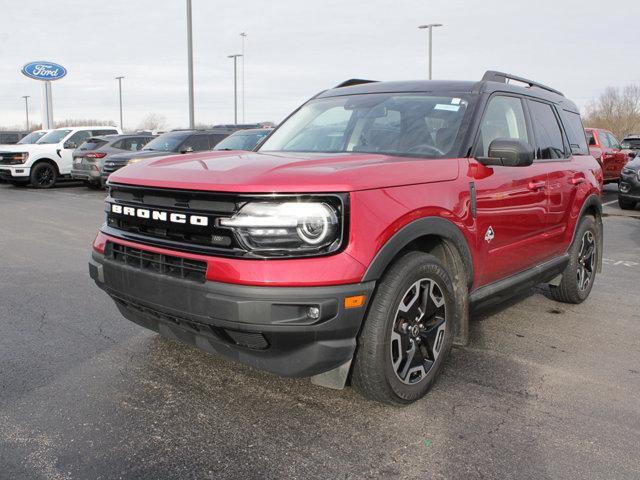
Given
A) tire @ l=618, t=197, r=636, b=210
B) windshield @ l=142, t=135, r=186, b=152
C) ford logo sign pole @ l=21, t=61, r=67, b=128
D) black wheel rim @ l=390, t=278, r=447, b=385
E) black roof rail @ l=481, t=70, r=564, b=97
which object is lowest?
tire @ l=618, t=197, r=636, b=210

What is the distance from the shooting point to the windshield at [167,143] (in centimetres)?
1473

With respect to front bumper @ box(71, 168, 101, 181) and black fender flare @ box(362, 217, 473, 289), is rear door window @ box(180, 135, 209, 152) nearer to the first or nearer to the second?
front bumper @ box(71, 168, 101, 181)

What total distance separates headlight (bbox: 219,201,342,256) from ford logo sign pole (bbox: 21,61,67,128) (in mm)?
31095

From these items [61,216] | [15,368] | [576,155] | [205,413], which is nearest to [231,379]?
[205,413]

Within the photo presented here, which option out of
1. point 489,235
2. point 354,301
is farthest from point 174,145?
point 354,301

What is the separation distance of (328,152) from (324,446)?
190cm

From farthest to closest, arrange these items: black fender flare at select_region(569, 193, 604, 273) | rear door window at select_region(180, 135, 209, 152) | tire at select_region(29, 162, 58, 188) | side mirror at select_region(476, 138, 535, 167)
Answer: tire at select_region(29, 162, 58, 188)
rear door window at select_region(180, 135, 209, 152)
black fender flare at select_region(569, 193, 604, 273)
side mirror at select_region(476, 138, 535, 167)

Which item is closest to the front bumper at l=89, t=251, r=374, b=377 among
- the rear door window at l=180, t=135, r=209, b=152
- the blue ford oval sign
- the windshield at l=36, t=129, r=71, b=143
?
the rear door window at l=180, t=135, r=209, b=152

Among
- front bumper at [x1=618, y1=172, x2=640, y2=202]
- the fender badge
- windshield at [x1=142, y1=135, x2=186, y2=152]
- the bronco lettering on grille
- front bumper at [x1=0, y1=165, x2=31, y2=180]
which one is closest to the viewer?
the bronco lettering on grille

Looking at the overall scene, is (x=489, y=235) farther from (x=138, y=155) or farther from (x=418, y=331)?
(x=138, y=155)

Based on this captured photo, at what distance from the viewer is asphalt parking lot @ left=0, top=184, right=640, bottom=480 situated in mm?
2711

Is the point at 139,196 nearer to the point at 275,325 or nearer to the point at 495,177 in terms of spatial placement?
the point at 275,325

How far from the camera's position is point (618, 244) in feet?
29.3

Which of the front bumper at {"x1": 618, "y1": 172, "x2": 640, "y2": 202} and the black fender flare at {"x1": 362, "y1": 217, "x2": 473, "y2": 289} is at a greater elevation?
the black fender flare at {"x1": 362, "y1": 217, "x2": 473, "y2": 289}
